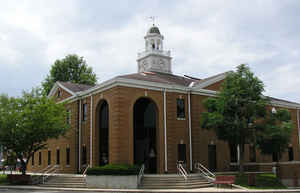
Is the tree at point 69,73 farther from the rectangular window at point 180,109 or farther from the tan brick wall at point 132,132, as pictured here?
the rectangular window at point 180,109

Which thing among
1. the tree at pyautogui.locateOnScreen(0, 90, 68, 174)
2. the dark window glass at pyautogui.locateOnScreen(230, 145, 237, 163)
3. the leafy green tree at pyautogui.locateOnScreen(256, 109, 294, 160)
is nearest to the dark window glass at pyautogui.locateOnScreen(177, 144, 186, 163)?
the dark window glass at pyautogui.locateOnScreen(230, 145, 237, 163)

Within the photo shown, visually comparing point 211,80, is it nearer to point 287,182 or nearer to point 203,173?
point 203,173

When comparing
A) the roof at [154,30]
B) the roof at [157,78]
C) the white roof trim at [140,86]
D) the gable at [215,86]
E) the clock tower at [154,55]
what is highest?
the roof at [154,30]

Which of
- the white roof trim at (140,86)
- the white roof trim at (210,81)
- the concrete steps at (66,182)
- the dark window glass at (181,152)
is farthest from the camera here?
the white roof trim at (210,81)

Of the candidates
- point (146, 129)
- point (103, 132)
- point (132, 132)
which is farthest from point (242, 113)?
point (103, 132)

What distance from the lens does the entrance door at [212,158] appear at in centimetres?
3225

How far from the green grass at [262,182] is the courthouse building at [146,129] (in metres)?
3.61

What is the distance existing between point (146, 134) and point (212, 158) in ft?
22.3

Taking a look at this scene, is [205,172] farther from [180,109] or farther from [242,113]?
[242,113]

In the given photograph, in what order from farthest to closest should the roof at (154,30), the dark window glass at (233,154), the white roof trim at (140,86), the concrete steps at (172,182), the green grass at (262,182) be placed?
1. the roof at (154,30)
2. the dark window glass at (233,154)
3. the white roof trim at (140,86)
4. the green grass at (262,182)
5. the concrete steps at (172,182)

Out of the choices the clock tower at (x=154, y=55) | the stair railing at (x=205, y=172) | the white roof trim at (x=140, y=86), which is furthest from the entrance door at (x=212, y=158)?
the clock tower at (x=154, y=55)

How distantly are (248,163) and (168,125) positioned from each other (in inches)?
389

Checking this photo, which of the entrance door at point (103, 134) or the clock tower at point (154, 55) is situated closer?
the entrance door at point (103, 134)

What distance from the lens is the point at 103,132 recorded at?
31.4m
